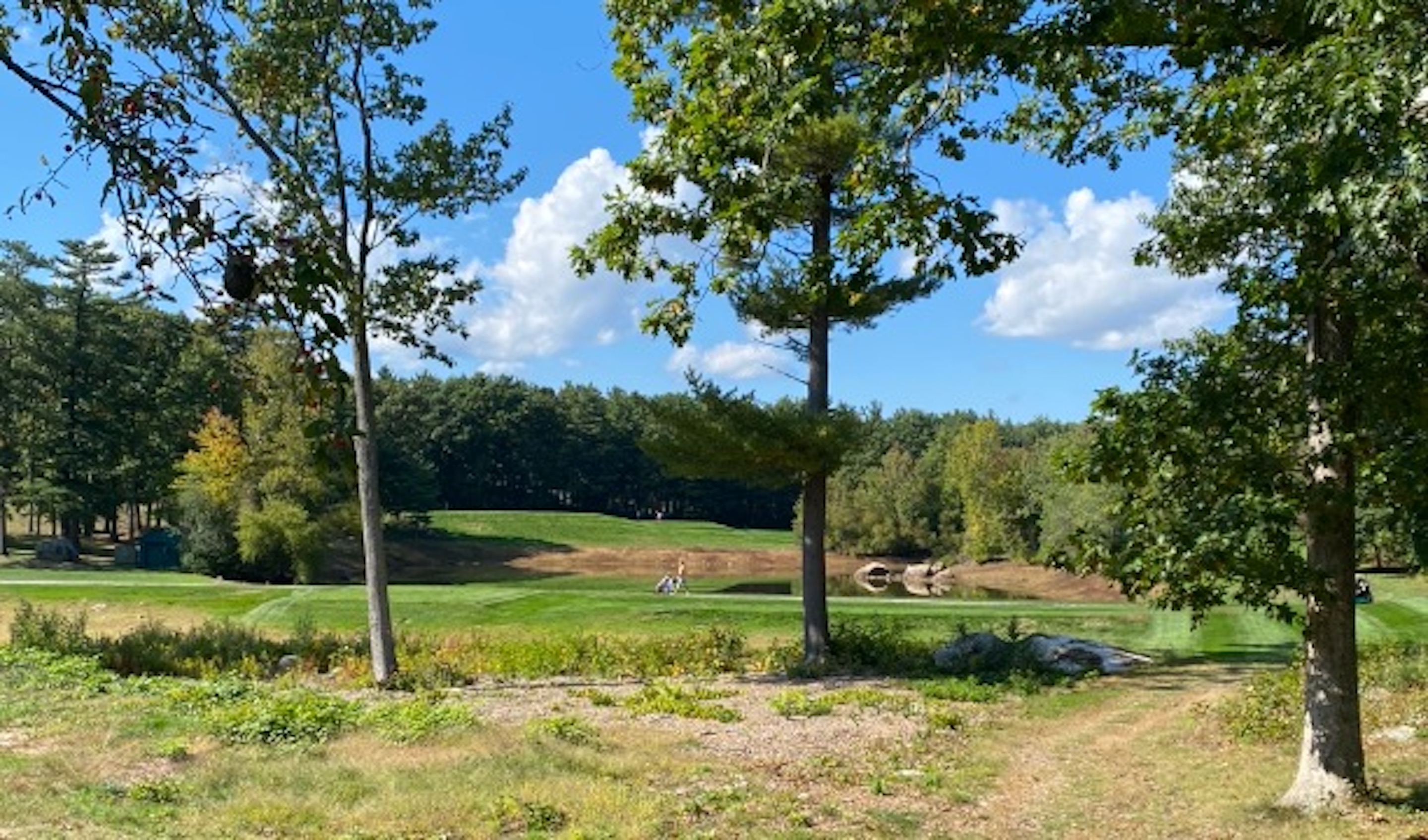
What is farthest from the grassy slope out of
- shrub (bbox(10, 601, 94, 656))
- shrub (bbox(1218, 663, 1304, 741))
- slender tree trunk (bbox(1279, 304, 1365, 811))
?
slender tree trunk (bbox(1279, 304, 1365, 811))

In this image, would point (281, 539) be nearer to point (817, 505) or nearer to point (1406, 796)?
point (817, 505)

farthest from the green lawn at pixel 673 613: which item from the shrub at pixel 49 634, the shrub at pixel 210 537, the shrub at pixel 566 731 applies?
the shrub at pixel 210 537

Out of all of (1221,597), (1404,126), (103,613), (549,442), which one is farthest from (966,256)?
(549,442)

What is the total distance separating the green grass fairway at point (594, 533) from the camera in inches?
2864

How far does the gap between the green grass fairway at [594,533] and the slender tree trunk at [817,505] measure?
51333mm

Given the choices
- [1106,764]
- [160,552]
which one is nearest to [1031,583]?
[160,552]

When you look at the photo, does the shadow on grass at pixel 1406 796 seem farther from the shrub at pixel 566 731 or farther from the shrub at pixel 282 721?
the shrub at pixel 282 721

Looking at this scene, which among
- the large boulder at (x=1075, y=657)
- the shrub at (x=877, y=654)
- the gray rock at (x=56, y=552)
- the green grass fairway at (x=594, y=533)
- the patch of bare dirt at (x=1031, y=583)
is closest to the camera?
the large boulder at (x=1075, y=657)

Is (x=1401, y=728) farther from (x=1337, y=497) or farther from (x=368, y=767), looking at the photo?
(x=368, y=767)

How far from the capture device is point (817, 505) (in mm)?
17906

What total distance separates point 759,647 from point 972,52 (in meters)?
14.7

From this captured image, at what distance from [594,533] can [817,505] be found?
62.2 meters

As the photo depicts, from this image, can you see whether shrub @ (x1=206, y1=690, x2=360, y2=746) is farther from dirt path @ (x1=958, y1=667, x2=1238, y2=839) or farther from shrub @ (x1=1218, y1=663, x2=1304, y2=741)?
shrub @ (x1=1218, y1=663, x2=1304, y2=741)

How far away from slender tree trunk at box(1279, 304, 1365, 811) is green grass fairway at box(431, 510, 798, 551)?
199 ft
